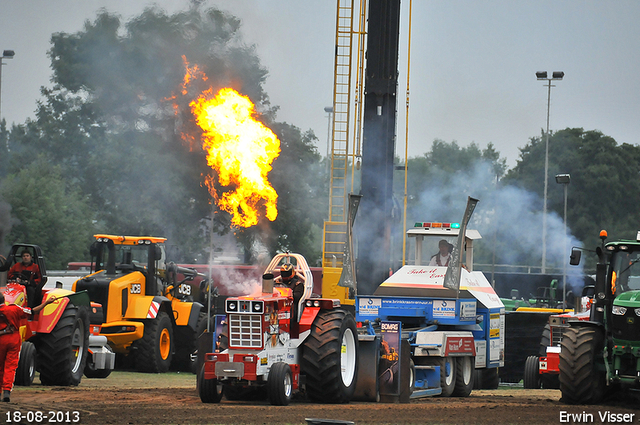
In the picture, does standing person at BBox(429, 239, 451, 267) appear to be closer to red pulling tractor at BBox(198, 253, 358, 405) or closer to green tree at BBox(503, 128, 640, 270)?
red pulling tractor at BBox(198, 253, 358, 405)

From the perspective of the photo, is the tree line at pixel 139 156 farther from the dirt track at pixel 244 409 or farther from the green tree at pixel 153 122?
the dirt track at pixel 244 409

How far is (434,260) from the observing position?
55.4 ft

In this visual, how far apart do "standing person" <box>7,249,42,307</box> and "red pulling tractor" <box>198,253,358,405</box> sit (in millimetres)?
3522

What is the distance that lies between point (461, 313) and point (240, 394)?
4.65 m

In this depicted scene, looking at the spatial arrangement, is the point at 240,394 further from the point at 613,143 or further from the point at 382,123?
the point at 613,143

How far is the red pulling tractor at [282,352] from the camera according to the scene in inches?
427

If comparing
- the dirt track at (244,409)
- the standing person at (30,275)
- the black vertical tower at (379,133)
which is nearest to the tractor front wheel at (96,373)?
the dirt track at (244,409)

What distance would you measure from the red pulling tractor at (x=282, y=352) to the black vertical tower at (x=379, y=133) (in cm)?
583

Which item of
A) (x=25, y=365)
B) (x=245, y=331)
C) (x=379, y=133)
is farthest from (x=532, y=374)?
(x=25, y=365)

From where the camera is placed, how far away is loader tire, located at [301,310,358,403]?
1141 centimetres

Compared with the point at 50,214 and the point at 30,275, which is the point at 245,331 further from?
the point at 50,214

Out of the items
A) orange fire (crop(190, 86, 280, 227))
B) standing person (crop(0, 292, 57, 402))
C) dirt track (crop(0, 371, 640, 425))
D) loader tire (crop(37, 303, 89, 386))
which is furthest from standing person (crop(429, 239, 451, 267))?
standing person (crop(0, 292, 57, 402))

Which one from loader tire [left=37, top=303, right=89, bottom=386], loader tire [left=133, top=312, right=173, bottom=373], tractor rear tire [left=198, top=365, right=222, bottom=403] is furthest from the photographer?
loader tire [left=133, top=312, right=173, bottom=373]

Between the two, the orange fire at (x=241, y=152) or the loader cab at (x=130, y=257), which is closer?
the orange fire at (x=241, y=152)
